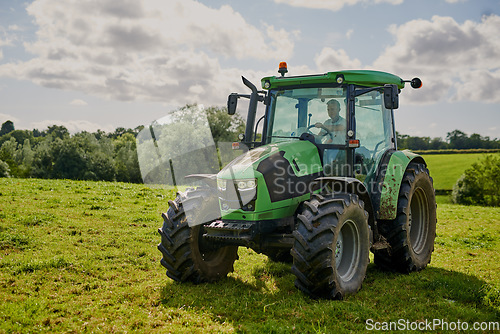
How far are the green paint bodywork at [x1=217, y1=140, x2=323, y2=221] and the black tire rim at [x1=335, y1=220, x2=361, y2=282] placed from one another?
75 cm

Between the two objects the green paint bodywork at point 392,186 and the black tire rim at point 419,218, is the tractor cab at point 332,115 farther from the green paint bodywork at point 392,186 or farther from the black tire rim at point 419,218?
the black tire rim at point 419,218

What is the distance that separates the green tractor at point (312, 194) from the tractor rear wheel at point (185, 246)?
0.01 m

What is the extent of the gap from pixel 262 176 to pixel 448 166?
201ft

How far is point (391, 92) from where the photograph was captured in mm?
6020

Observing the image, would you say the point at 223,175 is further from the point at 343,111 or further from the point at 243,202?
the point at 343,111

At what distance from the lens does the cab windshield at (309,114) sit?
257 inches

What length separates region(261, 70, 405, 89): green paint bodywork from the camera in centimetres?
639

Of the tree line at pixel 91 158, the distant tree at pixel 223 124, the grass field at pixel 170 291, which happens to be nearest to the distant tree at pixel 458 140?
the tree line at pixel 91 158

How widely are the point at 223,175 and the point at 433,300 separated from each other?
10.8ft

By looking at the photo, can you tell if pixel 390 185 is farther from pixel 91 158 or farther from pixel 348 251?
Answer: pixel 91 158

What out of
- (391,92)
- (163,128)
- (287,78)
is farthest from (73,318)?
(163,128)

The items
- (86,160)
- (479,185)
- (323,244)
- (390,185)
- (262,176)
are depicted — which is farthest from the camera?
(86,160)

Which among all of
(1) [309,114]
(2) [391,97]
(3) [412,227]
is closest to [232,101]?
(1) [309,114]

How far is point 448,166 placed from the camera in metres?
60.1
